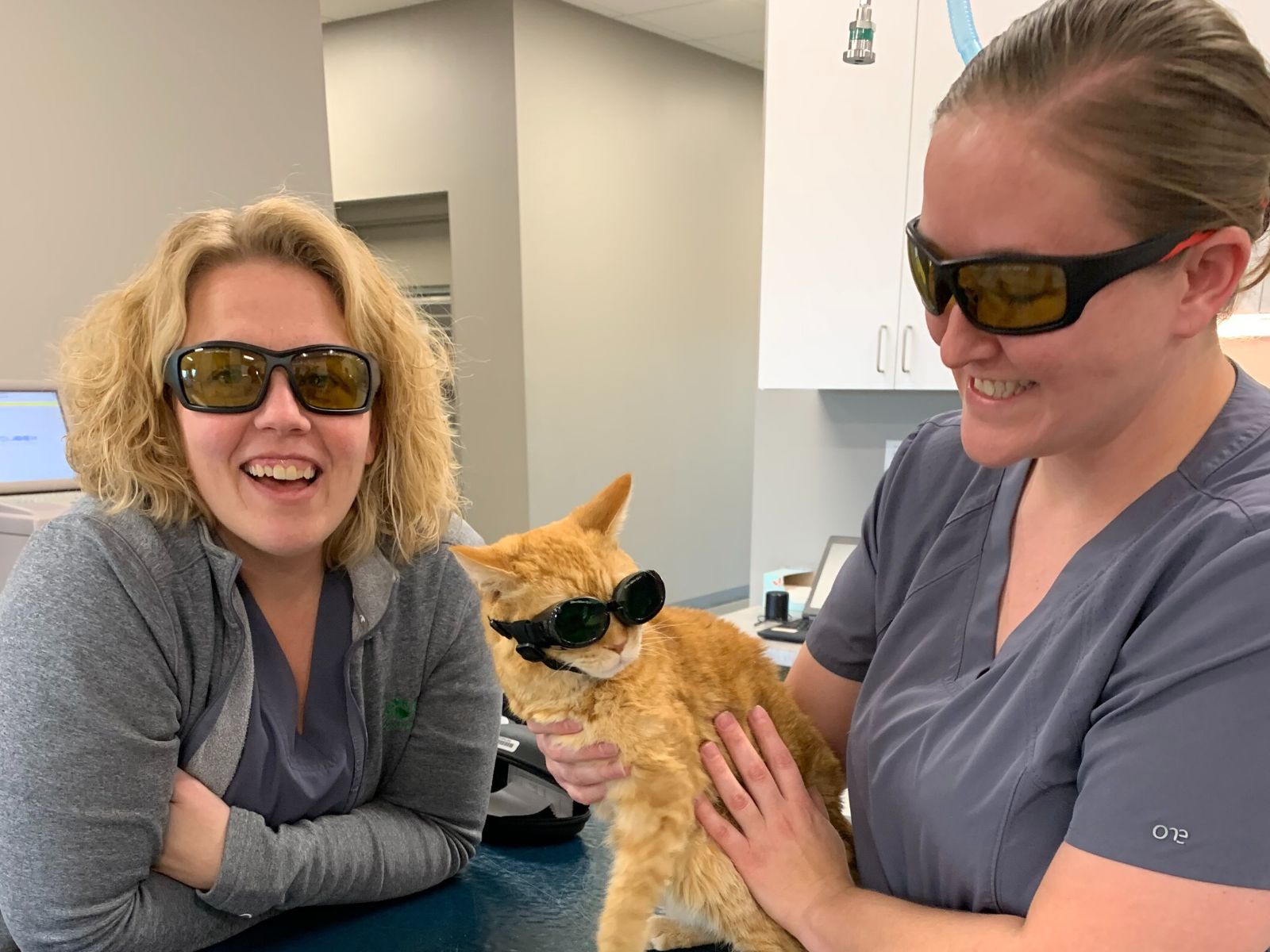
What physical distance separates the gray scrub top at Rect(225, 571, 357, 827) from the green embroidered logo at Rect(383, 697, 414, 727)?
57 millimetres

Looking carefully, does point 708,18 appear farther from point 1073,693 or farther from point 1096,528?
point 1073,693

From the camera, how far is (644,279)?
536 cm

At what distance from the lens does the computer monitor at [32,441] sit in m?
2.01

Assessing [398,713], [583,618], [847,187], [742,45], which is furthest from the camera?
[742,45]

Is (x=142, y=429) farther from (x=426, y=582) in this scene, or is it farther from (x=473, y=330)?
(x=473, y=330)

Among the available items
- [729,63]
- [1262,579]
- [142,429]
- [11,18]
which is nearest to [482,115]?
[729,63]

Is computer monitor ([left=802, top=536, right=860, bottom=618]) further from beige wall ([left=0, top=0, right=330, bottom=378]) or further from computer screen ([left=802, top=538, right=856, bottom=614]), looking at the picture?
beige wall ([left=0, top=0, right=330, bottom=378])

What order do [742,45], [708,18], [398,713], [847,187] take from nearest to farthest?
[398,713], [847,187], [708,18], [742,45]

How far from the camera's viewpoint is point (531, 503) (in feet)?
15.8

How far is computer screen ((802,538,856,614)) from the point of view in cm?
301

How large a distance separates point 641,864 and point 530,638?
0.30m

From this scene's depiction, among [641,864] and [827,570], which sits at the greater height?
[641,864]

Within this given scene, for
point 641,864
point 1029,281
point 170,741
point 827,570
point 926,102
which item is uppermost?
point 926,102

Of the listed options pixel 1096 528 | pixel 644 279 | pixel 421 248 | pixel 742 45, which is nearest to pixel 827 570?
pixel 1096 528
